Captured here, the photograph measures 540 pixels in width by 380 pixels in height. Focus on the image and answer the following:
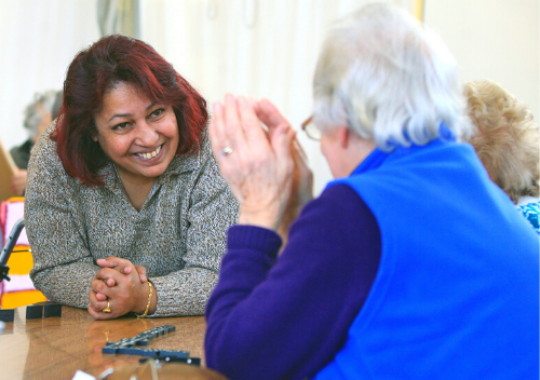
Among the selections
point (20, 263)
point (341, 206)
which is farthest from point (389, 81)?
point (20, 263)

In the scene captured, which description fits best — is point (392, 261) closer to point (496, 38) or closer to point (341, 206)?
point (341, 206)

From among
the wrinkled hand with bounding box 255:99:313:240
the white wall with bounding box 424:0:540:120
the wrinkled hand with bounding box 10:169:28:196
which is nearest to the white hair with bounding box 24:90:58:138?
the wrinkled hand with bounding box 10:169:28:196

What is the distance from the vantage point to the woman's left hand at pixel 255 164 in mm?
963

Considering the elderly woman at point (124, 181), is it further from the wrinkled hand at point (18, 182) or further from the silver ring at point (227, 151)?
the wrinkled hand at point (18, 182)

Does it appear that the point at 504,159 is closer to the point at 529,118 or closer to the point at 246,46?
the point at 529,118

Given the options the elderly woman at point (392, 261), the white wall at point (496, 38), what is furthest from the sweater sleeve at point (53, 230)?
the white wall at point (496, 38)

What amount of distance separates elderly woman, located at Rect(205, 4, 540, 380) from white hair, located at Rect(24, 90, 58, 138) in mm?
3902

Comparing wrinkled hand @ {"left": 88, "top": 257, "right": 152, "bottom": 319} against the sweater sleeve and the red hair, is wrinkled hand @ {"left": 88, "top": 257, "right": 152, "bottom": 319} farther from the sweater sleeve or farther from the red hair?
the red hair

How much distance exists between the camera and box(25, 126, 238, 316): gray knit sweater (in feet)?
5.45

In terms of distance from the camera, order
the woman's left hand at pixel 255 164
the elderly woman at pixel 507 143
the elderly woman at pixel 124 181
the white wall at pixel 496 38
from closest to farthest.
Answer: the woman's left hand at pixel 255 164
the elderly woman at pixel 507 143
the elderly woman at pixel 124 181
the white wall at pixel 496 38

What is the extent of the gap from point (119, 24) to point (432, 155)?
3928mm

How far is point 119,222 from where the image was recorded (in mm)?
1770

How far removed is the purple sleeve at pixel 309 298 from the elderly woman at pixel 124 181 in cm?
77

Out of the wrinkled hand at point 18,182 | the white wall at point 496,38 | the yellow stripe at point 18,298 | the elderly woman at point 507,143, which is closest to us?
the elderly woman at point 507,143
